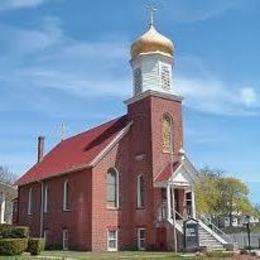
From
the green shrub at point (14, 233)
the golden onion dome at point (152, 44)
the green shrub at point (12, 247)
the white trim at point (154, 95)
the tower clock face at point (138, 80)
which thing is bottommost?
the green shrub at point (12, 247)

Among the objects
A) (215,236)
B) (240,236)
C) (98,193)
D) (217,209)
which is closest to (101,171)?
(98,193)

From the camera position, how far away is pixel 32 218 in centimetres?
4994

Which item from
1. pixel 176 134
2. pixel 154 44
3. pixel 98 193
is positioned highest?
pixel 154 44

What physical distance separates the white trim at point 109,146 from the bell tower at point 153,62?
334 centimetres

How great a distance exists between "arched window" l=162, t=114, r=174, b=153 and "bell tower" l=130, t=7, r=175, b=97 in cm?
229

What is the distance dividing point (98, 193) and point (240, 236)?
65.6 ft

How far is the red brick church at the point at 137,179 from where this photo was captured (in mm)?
39625

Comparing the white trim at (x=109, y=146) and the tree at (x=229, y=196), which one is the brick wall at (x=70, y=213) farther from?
the tree at (x=229, y=196)

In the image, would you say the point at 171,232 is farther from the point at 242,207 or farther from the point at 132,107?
the point at 242,207

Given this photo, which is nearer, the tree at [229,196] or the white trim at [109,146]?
the white trim at [109,146]

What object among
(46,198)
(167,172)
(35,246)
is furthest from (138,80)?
(35,246)

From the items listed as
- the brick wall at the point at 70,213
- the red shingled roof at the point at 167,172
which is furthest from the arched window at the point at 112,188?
the red shingled roof at the point at 167,172

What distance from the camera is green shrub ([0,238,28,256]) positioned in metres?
30.5

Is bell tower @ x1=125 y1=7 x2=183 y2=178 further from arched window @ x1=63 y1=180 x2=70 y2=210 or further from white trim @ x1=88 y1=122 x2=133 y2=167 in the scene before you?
arched window @ x1=63 y1=180 x2=70 y2=210
